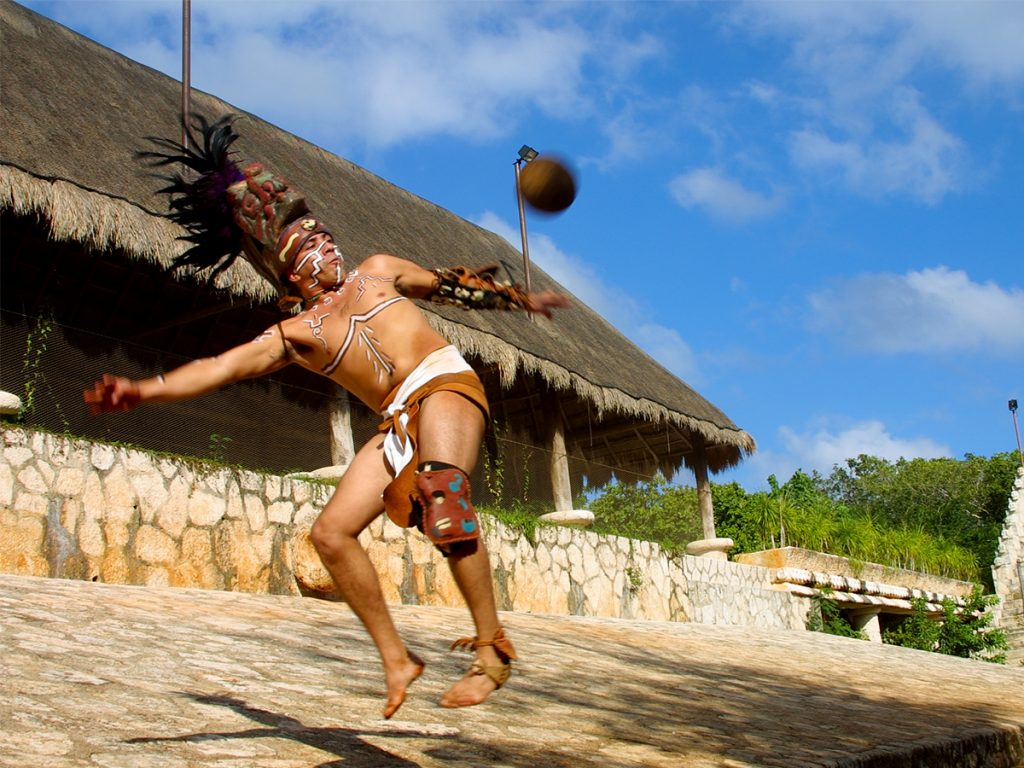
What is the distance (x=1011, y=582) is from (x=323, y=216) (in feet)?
50.0

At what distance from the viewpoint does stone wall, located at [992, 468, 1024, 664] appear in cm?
2112

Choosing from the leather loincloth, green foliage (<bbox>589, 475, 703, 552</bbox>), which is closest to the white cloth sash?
the leather loincloth

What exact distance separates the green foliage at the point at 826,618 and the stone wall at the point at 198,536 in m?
4.63

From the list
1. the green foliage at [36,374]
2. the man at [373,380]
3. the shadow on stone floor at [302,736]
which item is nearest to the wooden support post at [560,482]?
the green foliage at [36,374]

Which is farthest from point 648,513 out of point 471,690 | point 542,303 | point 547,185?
point 471,690

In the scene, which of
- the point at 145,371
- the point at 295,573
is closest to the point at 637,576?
the point at 295,573

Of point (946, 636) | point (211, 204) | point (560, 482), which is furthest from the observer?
point (946, 636)

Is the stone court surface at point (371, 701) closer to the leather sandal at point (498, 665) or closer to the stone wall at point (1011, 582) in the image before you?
the leather sandal at point (498, 665)

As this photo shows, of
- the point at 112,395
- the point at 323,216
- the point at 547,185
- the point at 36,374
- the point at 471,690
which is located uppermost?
the point at 323,216

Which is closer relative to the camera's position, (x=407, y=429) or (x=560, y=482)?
(x=407, y=429)

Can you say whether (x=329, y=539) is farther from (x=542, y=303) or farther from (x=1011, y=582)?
(x=1011, y=582)

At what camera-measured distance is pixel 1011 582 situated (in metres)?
21.5

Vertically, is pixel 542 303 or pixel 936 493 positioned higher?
pixel 936 493

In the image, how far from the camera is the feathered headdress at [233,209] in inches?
137
